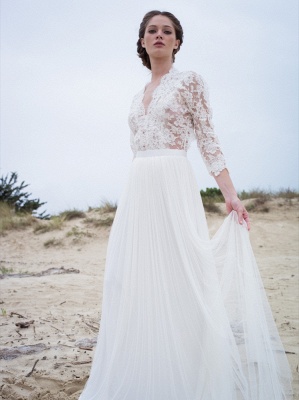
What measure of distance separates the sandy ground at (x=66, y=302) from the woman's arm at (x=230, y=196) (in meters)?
1.34

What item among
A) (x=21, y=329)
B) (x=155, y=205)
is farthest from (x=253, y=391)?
(x=21, y=329)

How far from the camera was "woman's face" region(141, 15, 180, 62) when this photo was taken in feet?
8.07

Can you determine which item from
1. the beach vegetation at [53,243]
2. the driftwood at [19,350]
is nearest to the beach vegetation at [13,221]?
the beach vegetation at [53,243]

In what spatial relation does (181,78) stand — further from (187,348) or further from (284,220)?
(284,220)

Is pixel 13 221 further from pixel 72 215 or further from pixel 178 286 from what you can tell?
pixel 178 286

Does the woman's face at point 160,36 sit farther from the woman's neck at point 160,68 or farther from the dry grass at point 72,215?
the dry grass at point 72,215

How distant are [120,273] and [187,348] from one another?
0.57m

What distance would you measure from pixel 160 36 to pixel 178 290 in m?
1.57

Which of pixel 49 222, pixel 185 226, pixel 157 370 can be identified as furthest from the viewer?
pixel 49 222

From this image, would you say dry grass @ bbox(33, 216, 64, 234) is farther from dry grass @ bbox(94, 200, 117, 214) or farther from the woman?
the woman

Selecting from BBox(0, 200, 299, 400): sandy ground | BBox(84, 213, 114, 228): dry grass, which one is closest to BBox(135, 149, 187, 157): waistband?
BBox(0, 200, 299, 400): sandy ground

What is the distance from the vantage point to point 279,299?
5262mm

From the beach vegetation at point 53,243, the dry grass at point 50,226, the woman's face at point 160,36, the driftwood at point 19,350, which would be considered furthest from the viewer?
the dry grass at point 50,226

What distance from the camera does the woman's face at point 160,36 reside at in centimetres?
246
